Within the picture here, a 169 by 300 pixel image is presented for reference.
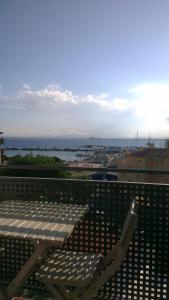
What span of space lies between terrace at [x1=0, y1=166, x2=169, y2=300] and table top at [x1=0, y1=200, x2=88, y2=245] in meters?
0.14

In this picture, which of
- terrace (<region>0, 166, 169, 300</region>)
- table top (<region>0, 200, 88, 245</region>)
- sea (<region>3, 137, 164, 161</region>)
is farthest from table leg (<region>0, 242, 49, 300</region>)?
sea (<region>3, 137, 164, 161</region>)

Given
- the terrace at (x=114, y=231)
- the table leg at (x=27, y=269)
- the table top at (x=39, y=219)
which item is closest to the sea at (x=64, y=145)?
the terrace at (x=114, y=231)

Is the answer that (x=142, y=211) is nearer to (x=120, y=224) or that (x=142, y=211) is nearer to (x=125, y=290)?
(x=120, y=224)

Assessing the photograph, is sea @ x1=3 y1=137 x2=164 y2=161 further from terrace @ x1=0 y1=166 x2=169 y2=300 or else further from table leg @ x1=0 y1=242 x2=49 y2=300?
table leg @ x1=0 y1=242 x2=49 y2=300

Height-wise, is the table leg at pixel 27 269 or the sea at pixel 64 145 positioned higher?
the table leg at pixel 27 269

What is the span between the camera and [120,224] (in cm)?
271

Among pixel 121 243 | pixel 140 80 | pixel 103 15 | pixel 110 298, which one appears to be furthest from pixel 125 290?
pixel 140 80

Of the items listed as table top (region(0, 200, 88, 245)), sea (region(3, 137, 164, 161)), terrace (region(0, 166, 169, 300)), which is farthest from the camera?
sea (region(3, 137, 164, 161))

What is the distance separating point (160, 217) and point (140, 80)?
6.08m

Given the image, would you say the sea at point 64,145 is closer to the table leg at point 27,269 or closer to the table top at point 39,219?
the table top at point 39,219

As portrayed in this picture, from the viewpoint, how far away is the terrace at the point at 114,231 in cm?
262

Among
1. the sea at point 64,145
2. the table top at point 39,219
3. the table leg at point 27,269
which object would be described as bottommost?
the sea at point 64,145

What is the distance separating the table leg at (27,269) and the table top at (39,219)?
9cm

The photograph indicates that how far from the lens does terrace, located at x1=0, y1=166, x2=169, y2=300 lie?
2615 millimetres
